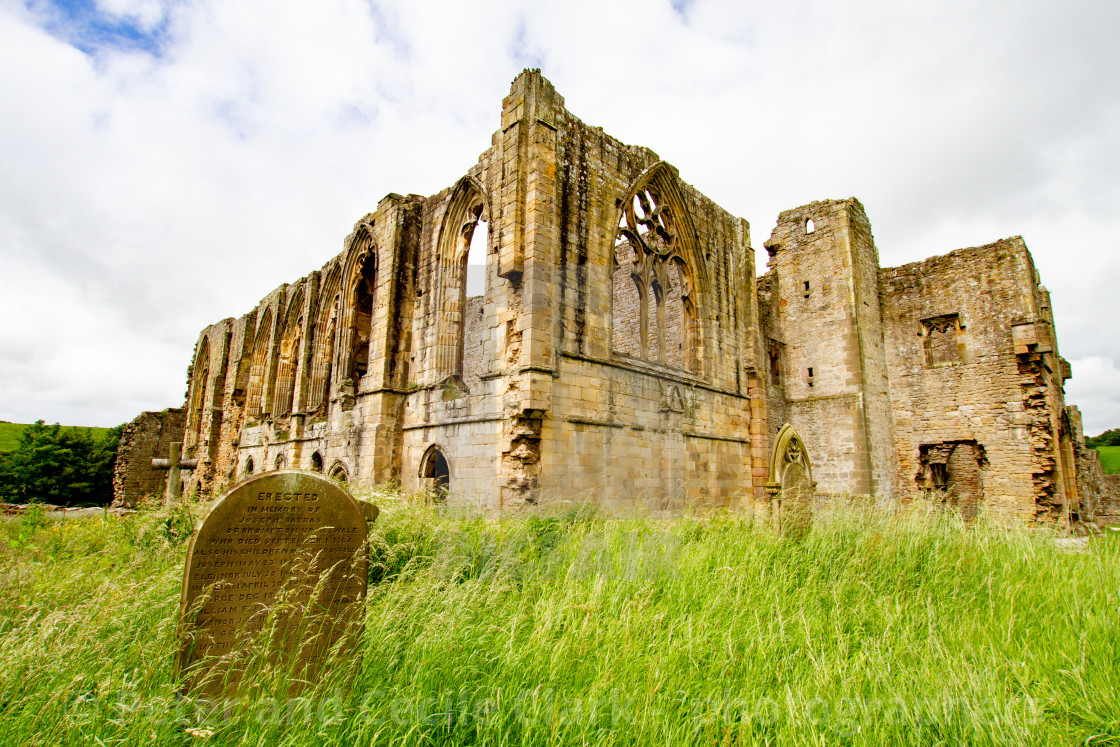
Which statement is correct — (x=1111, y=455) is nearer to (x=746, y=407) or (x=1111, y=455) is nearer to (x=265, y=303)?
(x=746, y=407)

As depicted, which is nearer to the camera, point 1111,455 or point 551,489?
point 551,489

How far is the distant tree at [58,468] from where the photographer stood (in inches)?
898

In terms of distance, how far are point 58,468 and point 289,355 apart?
14.7 m

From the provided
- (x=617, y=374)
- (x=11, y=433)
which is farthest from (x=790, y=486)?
(x=11, y=433)

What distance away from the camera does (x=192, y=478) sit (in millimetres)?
20562

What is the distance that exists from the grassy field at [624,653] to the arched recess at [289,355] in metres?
12.6

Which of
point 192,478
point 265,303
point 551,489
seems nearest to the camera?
point 551,489

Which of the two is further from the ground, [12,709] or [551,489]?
[551,489]

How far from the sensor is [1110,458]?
4075cm

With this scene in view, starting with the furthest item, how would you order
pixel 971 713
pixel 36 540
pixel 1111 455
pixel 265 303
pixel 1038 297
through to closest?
pixel 1111 455 < pixel 265 303 < pixel 1038 297 < pixel 36 540 < pixel 971 713

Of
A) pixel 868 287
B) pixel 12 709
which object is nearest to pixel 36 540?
pixel 12 709

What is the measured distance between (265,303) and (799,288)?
1653cm

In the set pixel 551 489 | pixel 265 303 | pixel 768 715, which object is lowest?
pixel 768 715

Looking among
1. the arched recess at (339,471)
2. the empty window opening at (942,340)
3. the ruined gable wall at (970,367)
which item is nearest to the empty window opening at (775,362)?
the ruined gable wall at (970,367)
